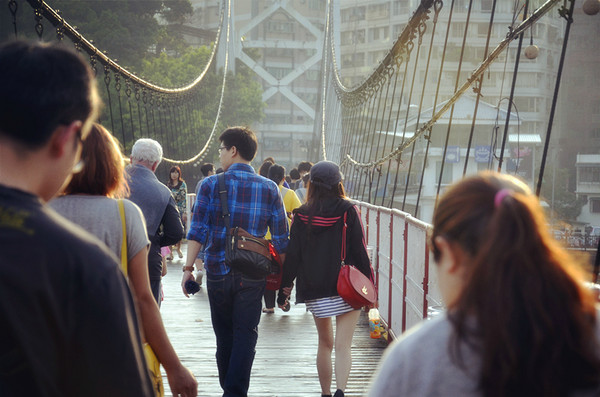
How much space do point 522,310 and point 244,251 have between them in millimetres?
3022

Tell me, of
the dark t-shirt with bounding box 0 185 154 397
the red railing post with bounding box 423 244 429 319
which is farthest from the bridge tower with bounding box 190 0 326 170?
the dark t-shirt with bounding box 0 185 154 397

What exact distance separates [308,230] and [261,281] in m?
0.38

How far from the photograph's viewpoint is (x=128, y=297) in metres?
1.21

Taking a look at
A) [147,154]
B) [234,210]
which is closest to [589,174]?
[234,210]

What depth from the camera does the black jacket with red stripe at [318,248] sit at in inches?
174

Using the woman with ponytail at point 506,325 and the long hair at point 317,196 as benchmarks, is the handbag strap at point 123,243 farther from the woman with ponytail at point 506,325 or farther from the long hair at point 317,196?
the long hair at point 317,196

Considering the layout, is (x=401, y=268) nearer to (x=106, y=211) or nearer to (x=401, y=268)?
(x=401, y=268)

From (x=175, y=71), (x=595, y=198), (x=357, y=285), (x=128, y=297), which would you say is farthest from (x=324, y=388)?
(x=595, y=198)

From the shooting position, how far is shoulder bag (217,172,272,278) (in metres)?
4.15

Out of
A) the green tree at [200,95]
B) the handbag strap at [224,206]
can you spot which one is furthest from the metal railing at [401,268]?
the green tree at [200,95]

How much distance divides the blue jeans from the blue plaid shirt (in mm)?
75

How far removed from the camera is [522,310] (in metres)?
1.19

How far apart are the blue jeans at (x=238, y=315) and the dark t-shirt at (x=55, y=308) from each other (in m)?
3.00

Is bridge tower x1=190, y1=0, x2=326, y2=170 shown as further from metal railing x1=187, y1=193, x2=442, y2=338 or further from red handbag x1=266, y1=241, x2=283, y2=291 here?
red handbag x1=266, y1=241, x2=283, y2=291
